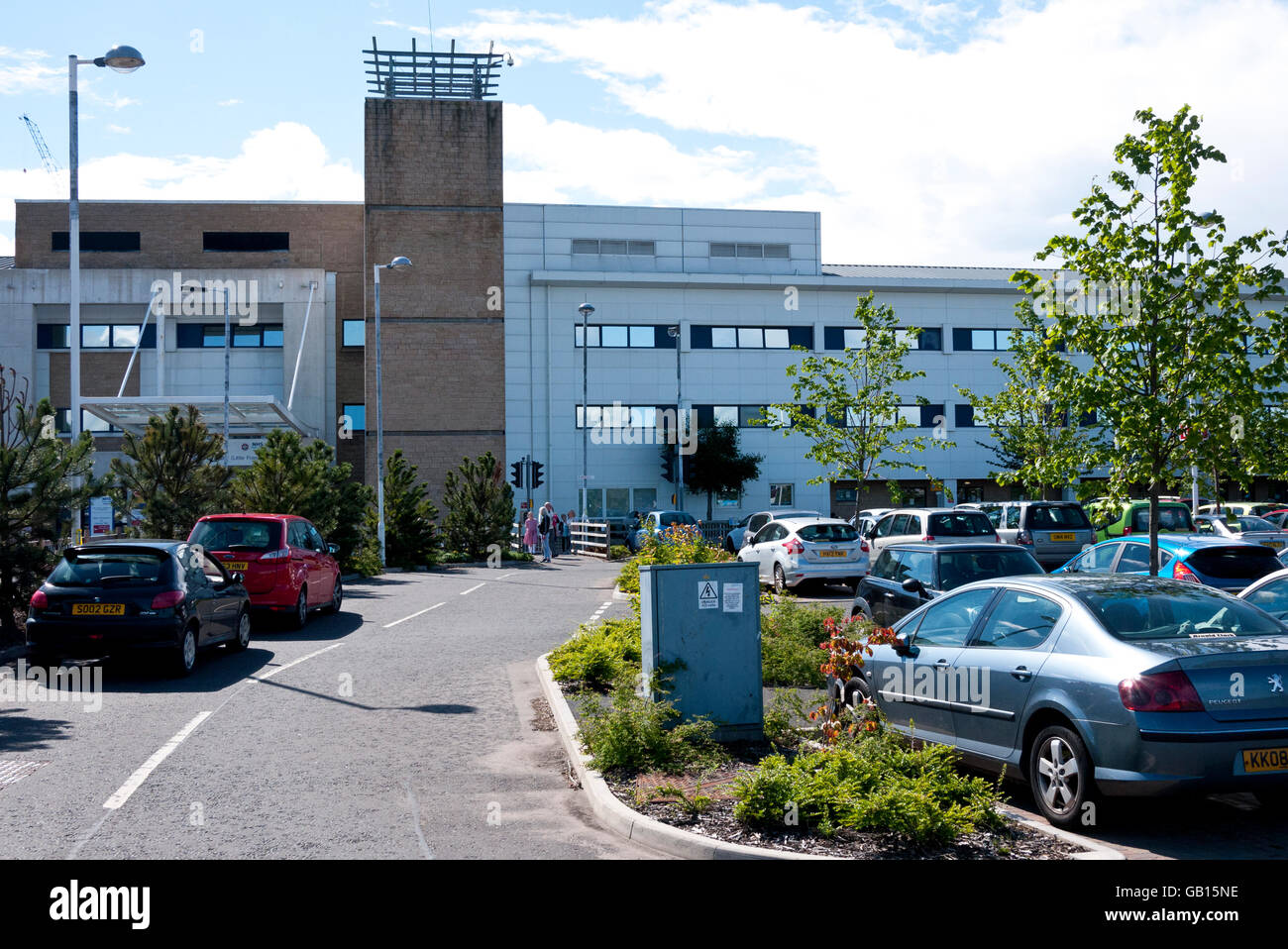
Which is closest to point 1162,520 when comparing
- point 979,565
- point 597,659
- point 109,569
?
point 979,565

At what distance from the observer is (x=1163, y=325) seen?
12.9 meters

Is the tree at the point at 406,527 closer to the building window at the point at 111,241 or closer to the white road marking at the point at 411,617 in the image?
the white road marking at the point at 411,617

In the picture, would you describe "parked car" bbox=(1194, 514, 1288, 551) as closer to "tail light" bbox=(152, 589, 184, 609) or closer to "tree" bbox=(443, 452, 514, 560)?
"tail light" bbox=(152, 589, 184, 609)

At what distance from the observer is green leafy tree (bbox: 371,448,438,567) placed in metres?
34.2

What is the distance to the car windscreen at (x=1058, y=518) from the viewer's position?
2542cm

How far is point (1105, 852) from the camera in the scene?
19.0 feet

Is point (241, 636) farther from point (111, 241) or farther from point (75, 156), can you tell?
point (111, 241)

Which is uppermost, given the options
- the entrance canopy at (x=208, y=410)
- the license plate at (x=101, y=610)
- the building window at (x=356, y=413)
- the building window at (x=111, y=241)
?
the building window at (x=111, y=241)

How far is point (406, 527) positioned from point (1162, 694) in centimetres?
3030

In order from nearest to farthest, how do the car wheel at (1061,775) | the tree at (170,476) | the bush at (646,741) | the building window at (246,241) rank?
the car wheel at (1061,775) < the bush at (646,741) < the tree at (170,476) < the building window at (246,241)

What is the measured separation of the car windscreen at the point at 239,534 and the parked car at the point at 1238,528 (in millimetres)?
15438

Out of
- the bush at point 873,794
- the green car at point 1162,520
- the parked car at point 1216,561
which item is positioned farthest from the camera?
the green car at point 1162,520

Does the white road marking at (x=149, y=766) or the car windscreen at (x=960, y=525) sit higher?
the car windscreen at (x=960, y=525)

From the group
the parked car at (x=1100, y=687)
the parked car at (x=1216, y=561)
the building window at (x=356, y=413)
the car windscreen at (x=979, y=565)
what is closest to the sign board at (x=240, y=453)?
the building window at (x=356, y=413)
